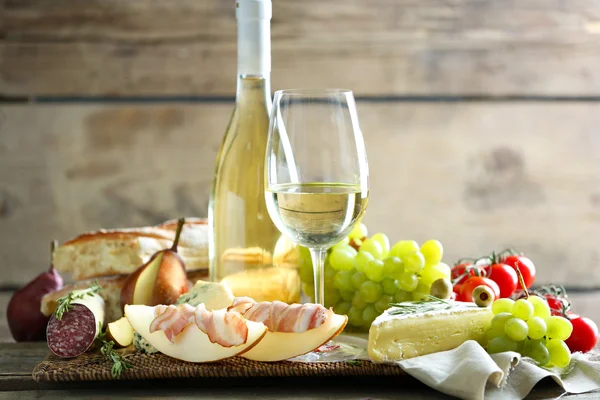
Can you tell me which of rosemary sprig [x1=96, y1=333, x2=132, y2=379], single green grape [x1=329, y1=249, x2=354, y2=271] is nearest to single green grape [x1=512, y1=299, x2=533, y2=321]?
single green grape [x1=329, y1=249, x2=354, y2=271]

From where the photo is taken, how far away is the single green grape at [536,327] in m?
0.71

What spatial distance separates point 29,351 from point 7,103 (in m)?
0.90

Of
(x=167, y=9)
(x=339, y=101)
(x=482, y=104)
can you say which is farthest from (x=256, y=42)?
(x=482, y=104)

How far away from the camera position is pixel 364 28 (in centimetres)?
162

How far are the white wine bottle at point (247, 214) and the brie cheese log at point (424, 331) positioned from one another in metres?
0.24

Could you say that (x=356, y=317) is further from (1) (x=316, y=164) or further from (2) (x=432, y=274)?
(1) (x=316, y=164)

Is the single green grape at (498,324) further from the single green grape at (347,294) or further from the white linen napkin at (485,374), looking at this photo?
the single green grape at (347,294)

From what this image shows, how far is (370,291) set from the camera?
2.82 feet

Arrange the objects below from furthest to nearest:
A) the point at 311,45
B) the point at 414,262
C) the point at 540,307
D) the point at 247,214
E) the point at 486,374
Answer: the point at 311,45 → the point at 247,214 → the point at 414,262 → the point at 540,307 → the point at 486,374

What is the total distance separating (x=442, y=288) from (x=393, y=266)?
0.08 m

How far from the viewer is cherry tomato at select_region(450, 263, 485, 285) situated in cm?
91

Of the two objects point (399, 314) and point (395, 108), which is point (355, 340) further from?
point (395, 108)

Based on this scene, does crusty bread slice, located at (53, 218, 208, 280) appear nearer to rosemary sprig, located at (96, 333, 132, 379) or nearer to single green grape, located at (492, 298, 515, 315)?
rosemary sprig, located at (96, 333, 132, 379)

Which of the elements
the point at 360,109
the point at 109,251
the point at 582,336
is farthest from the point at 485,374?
the point at 360,109
